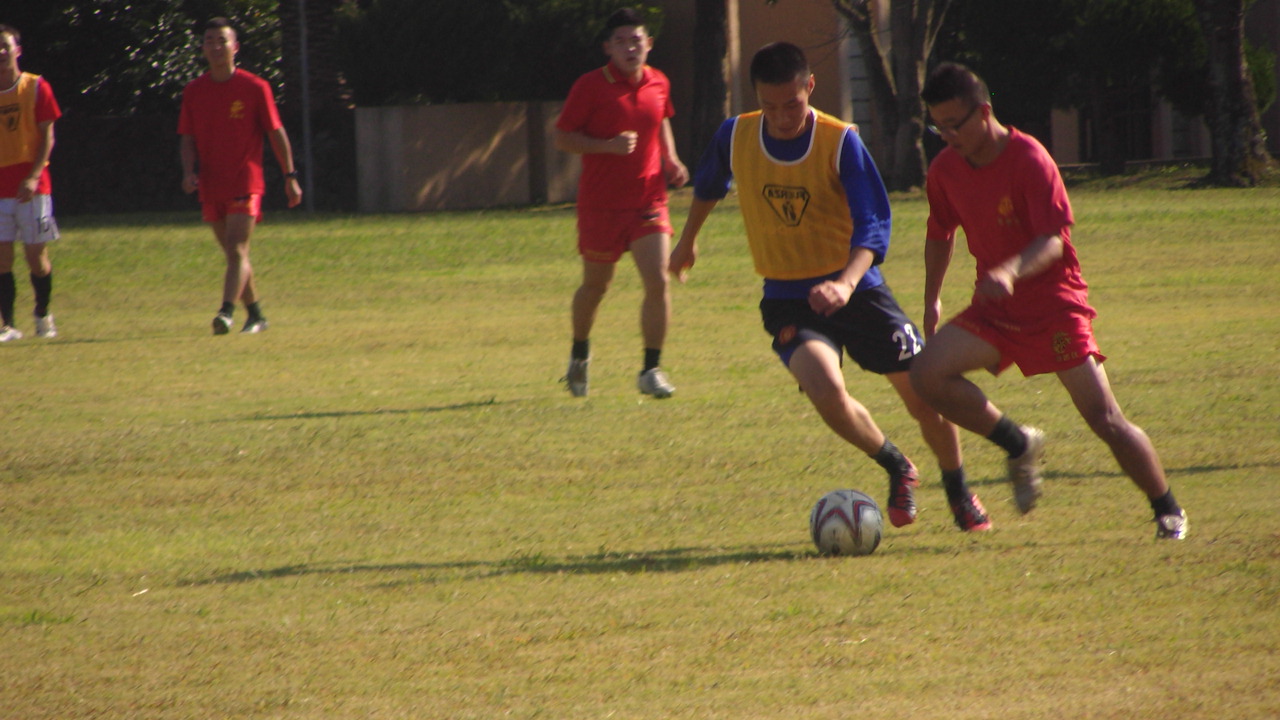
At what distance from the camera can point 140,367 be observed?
11234mm

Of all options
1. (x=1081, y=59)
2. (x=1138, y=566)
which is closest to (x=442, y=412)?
(x=1138, y=566)

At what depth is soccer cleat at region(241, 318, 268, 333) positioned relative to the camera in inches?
514

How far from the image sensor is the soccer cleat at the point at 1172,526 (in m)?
5.57

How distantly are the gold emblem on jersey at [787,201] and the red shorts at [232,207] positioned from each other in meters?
7.19

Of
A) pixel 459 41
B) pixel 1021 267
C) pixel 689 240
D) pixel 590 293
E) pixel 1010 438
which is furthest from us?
pixel 459 41

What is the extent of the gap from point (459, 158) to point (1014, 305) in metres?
27.7

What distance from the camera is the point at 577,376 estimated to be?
952cm

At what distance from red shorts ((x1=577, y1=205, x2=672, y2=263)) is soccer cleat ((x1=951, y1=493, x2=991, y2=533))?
146 inches

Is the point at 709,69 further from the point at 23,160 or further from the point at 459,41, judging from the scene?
the point at 23,160

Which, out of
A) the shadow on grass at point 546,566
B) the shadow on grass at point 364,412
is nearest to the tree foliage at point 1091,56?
the shadow on grass at point 364,412

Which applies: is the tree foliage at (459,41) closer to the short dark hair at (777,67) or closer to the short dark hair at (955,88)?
the short dark hair at (777,67)

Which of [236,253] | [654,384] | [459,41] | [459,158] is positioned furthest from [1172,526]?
[459,41]

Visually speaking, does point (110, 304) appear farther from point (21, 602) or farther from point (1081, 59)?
point (1081, 59)

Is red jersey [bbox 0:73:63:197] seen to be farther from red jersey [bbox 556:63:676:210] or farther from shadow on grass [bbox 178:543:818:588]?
shadow on grass [bbox 178:543:818:588]
